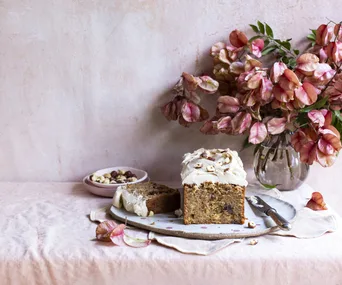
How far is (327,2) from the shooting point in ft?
4.77

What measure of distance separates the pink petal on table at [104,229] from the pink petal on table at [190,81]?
50cm

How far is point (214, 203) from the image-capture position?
46.7 inches

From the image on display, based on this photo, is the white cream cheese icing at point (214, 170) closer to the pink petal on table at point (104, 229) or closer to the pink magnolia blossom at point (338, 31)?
the pink petal on table at point (104, 229)

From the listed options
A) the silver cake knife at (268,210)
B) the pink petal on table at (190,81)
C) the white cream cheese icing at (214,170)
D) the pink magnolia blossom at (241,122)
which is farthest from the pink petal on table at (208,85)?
the silver cake knife at (268,210)

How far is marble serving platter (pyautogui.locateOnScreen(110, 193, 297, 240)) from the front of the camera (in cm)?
113

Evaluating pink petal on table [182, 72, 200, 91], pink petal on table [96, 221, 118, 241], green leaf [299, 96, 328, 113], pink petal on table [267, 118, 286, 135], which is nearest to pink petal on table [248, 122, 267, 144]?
pink petal on table [267, 118, 286, 135]

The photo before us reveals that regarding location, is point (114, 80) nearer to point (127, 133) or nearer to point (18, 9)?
point (127, 133)

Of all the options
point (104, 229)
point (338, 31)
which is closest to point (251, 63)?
point (338, 31)

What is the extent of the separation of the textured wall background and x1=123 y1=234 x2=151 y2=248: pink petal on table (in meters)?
0.46

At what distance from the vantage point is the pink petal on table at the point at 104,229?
1.12 m

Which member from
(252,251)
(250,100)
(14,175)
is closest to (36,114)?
(14,175)

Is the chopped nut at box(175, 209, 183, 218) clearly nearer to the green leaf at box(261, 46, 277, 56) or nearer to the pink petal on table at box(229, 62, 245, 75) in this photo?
→ the pink petal on table at box(229, 62, 245, 75)

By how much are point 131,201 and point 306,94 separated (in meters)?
0.55

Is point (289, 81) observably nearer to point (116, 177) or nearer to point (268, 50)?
point (268, 50)
